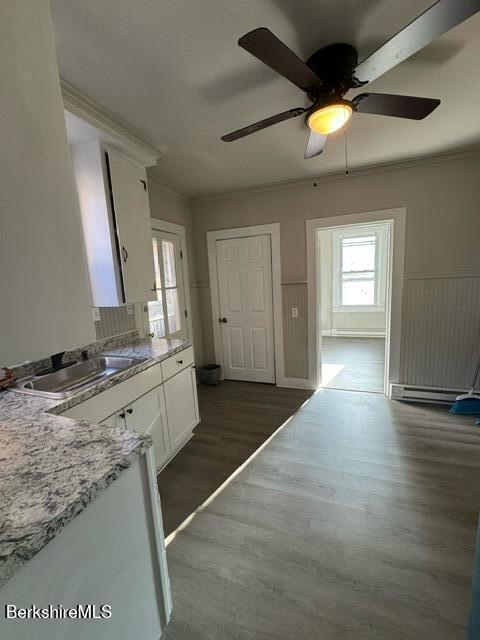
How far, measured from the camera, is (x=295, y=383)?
3580mm

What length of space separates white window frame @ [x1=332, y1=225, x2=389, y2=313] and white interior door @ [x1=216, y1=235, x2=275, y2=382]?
97.7 inches

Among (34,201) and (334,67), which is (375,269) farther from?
(34,201)

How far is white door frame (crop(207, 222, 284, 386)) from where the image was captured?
342cm

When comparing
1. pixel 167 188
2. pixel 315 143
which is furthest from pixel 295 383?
pixel 167 188

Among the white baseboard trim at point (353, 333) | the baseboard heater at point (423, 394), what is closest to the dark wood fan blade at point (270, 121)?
the baseboard heater at point (423, 394)

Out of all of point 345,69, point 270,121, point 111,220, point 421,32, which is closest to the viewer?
point 421,32

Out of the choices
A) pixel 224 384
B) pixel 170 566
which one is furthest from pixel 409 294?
pixel 170 566

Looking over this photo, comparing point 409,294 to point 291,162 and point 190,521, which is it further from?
point 190,521

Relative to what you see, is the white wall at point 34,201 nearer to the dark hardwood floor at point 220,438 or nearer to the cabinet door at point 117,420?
the cabinet door at point 117,420

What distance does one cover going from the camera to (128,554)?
0.88 m

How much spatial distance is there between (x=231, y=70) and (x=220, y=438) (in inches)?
103

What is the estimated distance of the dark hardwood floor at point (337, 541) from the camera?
3.95 ft

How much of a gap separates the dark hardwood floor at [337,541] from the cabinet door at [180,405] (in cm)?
22

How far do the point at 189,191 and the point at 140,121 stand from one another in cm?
152
